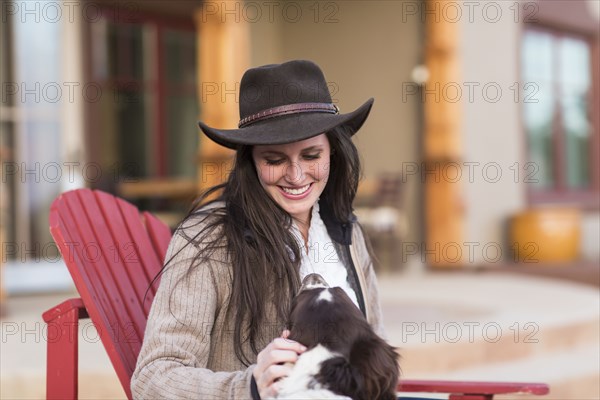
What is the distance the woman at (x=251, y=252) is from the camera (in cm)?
181

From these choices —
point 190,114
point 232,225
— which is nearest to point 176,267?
point 232,225

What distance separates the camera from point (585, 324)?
5004 mm

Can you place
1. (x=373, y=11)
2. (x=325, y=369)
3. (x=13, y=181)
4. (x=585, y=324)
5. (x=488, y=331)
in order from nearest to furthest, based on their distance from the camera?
(x=325, y=369) < (x=488, y=331) < (x=585, y=324) < (x=13, y=181) < (x=373, y=11)

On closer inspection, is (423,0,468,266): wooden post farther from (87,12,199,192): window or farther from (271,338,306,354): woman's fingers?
(271,338,306,354): woman's fingers

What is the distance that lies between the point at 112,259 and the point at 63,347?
33cm

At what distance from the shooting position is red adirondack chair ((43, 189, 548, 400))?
2.14 metres

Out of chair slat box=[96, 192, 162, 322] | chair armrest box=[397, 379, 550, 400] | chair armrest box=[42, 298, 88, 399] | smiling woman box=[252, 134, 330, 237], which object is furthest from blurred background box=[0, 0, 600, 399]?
smiling woman box=[252, 134, 330, 237]

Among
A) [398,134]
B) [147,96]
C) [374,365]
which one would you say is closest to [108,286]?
[374,365]

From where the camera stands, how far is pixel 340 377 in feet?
4.96

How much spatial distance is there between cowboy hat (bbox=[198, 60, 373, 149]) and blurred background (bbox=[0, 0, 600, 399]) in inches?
98.6

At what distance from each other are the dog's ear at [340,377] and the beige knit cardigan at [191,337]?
0.23 metres

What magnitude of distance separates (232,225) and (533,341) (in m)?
3.10

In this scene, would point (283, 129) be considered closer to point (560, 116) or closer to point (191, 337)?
point (191, 337)

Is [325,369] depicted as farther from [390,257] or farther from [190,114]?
[190,114]
